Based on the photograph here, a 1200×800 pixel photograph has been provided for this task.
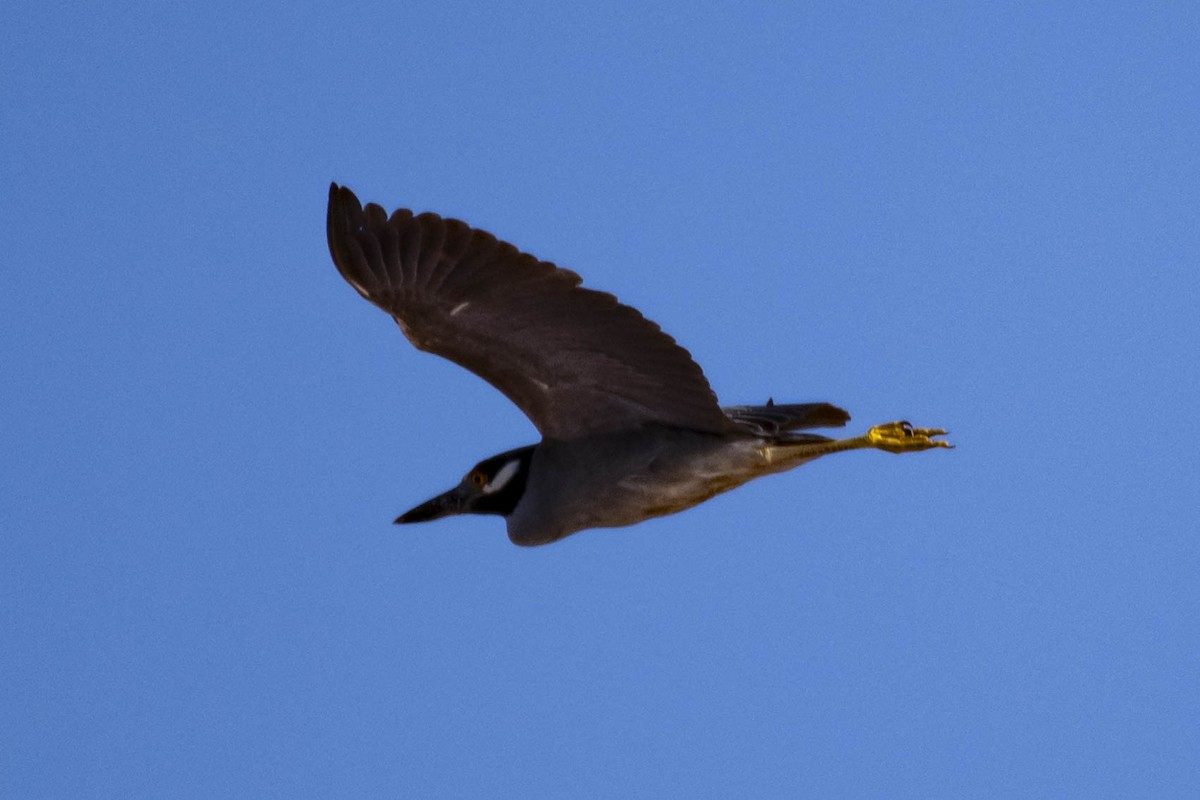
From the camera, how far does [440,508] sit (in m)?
11.9

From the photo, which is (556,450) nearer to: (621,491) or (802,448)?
(621,491)

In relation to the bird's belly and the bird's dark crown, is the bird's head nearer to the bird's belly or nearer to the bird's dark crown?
the bird's dark crown

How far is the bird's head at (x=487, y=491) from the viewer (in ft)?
37.5

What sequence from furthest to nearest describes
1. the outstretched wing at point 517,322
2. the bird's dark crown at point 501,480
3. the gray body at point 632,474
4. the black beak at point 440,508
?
the black beak at point 440,508 < the bird's dark crown at point 501,480 < the gray body at point 632,474 < the outstretched wing at point 517,322

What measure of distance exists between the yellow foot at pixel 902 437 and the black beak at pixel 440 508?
7.82ft

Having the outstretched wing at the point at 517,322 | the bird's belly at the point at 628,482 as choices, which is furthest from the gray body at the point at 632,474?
the outstretched wing at the point at 517,322

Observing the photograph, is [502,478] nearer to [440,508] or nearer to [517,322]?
[440,508]

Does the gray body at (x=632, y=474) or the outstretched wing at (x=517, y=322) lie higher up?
the outstretched wing at (x=517, y=322)

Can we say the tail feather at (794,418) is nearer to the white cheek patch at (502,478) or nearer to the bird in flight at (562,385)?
the bird in flight at (562,385)

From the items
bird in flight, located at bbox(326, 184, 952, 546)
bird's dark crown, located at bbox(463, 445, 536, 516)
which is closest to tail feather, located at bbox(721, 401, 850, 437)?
bird in flight, located at bbox(326, 184, 952, 546)

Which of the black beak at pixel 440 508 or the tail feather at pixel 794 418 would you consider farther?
the black beak at pixel 440 508

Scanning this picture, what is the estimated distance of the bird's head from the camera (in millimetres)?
11422

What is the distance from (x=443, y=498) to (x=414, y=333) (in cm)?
149

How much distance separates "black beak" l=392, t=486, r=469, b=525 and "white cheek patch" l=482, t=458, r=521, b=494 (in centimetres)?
22
